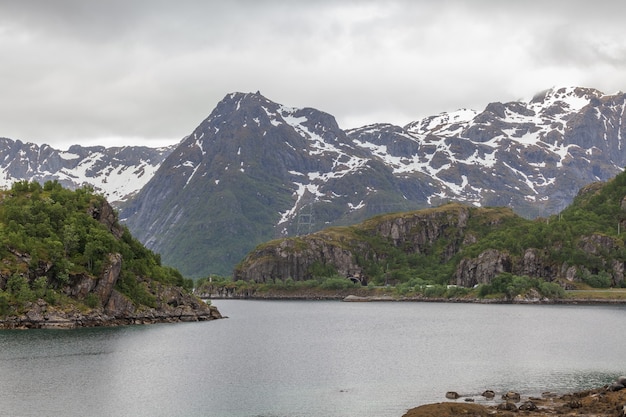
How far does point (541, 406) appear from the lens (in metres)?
76.5

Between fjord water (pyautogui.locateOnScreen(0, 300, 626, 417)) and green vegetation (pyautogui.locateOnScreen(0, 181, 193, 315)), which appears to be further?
green vegetation (pyautogui.locateOnScreen(0, 181, 193, 315))

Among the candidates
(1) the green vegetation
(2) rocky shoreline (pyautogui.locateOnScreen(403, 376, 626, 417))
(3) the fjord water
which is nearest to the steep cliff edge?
(1) the green vegetation

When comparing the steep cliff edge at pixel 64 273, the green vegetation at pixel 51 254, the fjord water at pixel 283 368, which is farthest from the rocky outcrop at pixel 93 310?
the fjord water at pixel 283 368

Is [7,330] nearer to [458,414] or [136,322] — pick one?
[136,322]

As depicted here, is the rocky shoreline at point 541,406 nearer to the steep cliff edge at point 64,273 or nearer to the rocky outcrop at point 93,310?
the rocky outcrop at point 93,310

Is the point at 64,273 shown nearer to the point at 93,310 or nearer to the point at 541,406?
the point at 93,310

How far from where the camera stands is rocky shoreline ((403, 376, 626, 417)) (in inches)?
2803

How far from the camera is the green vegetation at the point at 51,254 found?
16262 centimetres

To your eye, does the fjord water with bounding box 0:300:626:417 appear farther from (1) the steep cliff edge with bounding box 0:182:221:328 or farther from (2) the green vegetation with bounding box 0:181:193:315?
(2) the green vegetation with bounding box 0:181:193:315

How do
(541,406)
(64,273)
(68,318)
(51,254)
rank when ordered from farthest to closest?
(51,254) → (64,273) → (68,318) → (541,406)

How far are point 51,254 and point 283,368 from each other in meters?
86.0

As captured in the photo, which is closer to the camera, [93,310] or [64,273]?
[64,273]

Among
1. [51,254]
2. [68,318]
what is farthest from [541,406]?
[51,254]

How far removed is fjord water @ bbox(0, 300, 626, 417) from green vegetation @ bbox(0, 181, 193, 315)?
12.9m
